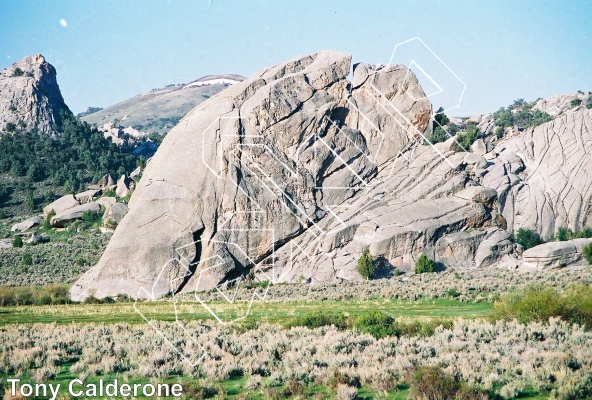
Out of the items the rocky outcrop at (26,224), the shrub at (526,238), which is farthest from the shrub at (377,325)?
the rocky outcrop at (26,224)

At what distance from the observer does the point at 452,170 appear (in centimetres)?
5972

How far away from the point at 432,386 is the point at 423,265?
36.6m

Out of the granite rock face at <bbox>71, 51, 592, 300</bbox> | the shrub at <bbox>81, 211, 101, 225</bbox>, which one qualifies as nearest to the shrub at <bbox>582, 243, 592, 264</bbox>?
the granite rock face at <bbox>71, 51, 592, 300</bbox>

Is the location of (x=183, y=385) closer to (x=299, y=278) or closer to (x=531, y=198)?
(x=299, y=278)

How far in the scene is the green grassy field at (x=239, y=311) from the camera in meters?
32.1

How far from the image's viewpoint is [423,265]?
170 ft

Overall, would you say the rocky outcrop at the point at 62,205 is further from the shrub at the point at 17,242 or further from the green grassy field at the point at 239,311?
the green grassy field at the point at 239,311

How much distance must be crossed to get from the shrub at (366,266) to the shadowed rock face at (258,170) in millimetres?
6278

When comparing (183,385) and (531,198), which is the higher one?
(531,198)

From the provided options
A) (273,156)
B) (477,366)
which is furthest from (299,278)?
(477,366)

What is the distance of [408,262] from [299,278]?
919cm

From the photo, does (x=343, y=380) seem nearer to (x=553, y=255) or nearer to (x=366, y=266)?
(x=366, y=266)

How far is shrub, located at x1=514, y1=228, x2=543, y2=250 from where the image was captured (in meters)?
57.3

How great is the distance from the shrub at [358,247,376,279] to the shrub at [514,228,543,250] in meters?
15.6
